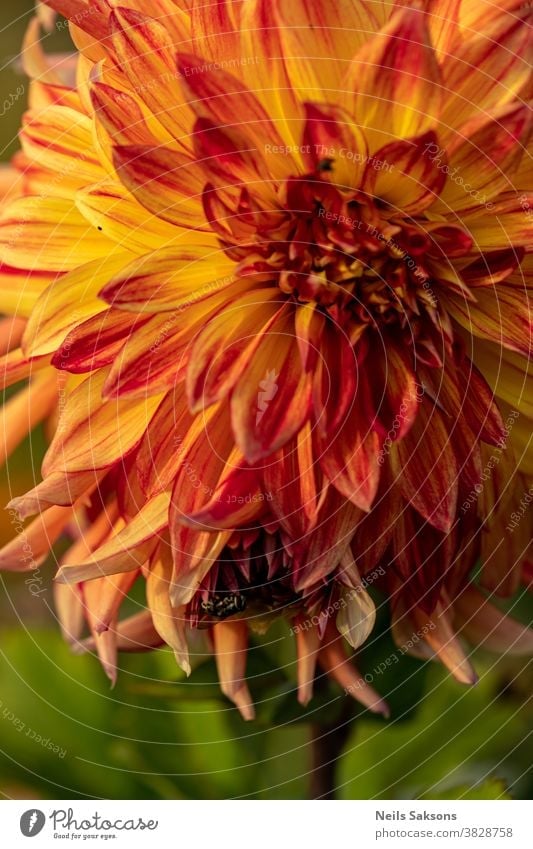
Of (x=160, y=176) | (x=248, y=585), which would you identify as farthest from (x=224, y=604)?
(x=160, y=176)

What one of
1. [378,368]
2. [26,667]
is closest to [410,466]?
[378,368]

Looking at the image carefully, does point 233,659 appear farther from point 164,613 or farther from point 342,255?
point 342,255

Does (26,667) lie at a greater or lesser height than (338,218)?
lesser

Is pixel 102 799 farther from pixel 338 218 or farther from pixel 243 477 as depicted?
pixel 338 218
